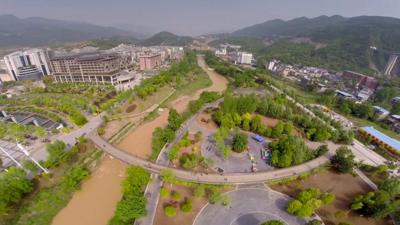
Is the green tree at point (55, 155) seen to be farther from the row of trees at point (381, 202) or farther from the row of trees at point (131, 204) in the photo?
the row of trees at point (381, 202)

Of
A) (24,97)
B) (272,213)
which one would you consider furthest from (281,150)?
(24,97)

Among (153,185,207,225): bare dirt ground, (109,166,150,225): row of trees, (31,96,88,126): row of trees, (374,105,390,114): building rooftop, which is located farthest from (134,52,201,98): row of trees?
(374,105,390,114): building rooftop

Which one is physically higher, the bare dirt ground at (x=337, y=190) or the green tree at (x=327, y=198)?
the green tree at (x=327, y=198)

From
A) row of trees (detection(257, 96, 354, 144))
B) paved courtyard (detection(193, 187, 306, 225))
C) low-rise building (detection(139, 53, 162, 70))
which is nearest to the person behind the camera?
paved courtyard (detection(193, 187, 306, 225))

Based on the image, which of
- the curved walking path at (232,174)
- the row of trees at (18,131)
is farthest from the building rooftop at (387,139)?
the row of trees at (18,131)

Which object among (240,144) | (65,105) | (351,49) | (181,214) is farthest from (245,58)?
(181,214)

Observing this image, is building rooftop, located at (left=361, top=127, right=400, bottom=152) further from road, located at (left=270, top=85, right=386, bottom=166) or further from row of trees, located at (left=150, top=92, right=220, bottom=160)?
row of trees, located at (left=150, top=92, right=220, bottom=160)

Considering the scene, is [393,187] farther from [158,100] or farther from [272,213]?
[158,100]
